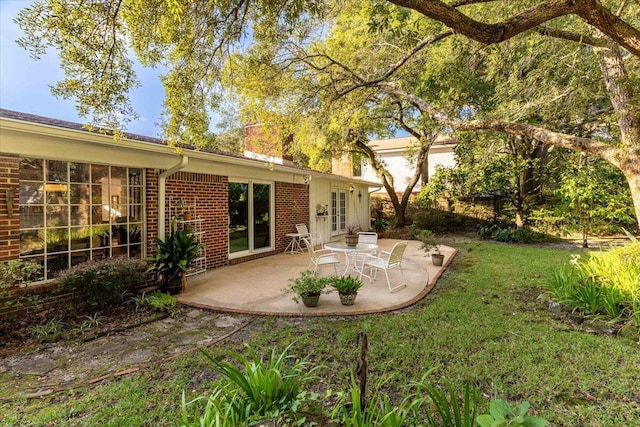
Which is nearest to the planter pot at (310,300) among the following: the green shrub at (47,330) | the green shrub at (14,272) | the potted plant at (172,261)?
the potted plant at (172,261)

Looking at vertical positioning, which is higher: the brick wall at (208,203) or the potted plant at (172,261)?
the brick wall at (208,203)

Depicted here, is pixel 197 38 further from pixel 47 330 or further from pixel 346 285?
pixel 47 330

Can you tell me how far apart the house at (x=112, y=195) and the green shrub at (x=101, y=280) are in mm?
762

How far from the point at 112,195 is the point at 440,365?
5.83 m

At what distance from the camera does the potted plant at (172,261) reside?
560cm

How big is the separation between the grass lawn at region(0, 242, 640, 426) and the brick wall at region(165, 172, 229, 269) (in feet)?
12.2

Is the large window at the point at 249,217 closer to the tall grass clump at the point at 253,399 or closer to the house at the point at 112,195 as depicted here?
the house at the point at 112,195

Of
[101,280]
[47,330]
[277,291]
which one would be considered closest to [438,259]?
[277,291]

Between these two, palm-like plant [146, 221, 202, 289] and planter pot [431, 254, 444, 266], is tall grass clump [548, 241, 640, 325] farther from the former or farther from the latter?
palm-like plant [146, 221, 202, 289]

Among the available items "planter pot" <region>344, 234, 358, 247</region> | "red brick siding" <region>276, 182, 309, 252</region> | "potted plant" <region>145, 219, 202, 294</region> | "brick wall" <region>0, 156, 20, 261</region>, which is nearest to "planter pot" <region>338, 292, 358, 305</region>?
"planter pot" <region>344, 234, 358, 247</region>

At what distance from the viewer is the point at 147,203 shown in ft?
19.9

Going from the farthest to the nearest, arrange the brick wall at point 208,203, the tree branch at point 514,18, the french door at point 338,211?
the french door at point 338,211, the brick wall at point 208,203, the tree branch at point 514,18

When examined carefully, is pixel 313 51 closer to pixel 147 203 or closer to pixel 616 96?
pixel 147 203

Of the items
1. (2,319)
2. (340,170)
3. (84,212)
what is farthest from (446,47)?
(340,170)
